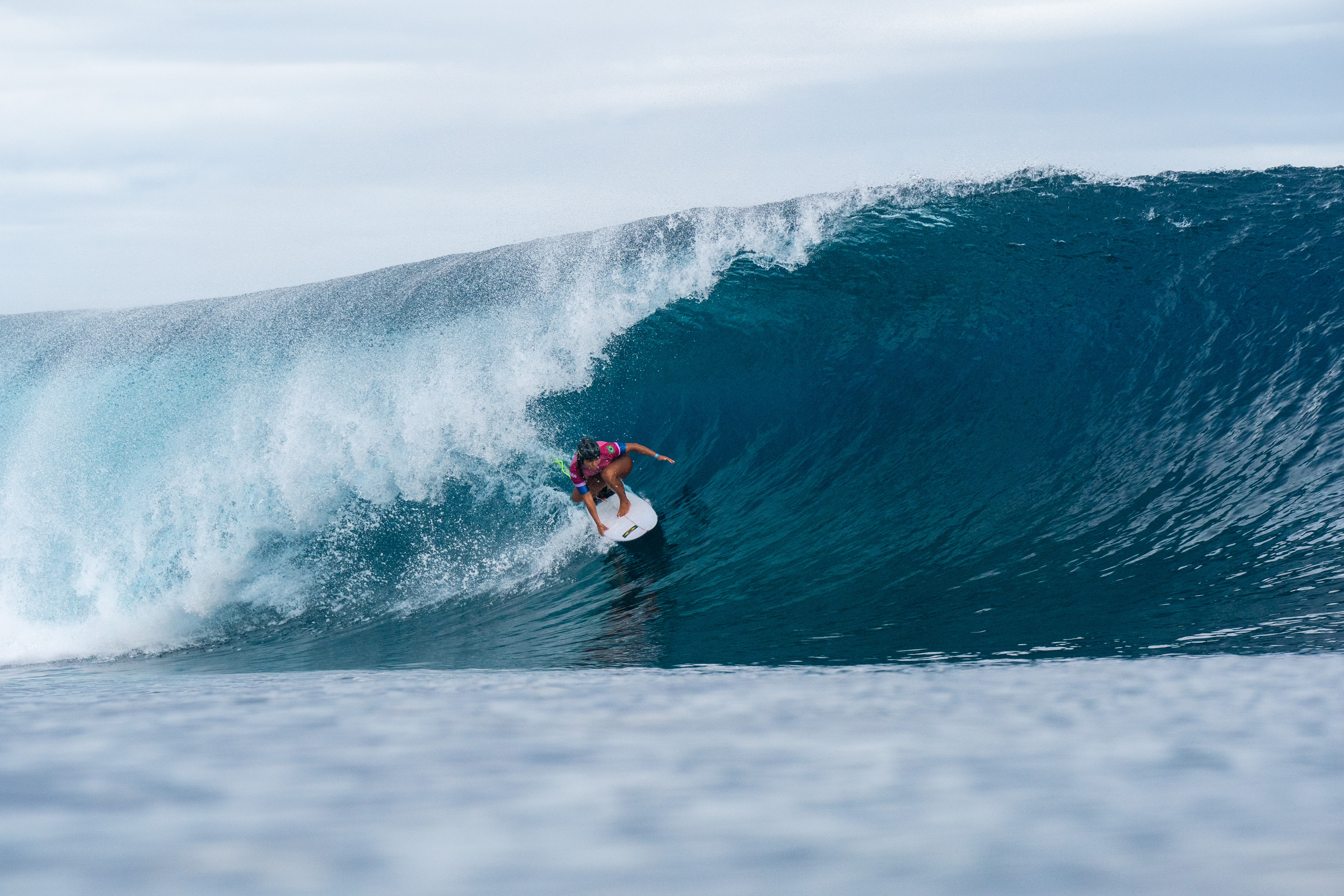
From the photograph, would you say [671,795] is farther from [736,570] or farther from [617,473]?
[617,473]

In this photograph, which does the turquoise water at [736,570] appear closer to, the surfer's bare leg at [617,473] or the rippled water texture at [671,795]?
the rippled water texture at [671,795]

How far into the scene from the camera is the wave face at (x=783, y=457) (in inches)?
237

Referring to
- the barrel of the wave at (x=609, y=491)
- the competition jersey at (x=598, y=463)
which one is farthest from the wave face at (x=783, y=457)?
the competition jersey at (x=598, y=463)

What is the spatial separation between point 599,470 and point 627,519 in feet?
1.95

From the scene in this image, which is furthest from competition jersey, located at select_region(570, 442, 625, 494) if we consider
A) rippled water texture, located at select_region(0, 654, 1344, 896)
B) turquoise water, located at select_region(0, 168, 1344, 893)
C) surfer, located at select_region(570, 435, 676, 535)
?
rippled water texture, located at select_region(0, 654, 1344, 896)

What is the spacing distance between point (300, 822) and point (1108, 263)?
12079 mm

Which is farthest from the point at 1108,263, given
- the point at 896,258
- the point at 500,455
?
the point at 500,455

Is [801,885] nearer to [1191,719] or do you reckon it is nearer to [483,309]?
[1191,719]

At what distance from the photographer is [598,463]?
7.73 metres

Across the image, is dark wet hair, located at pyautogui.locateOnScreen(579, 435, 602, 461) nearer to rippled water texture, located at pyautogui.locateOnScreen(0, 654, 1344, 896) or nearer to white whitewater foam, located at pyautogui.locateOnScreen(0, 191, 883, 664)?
white whitewater foam, located at pyautogui.locateOnScreen(0, 191, 883, 664)

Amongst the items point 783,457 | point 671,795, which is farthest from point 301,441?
point 671,795

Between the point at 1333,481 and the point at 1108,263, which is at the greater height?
the point at 1108,263

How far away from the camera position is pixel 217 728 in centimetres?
125

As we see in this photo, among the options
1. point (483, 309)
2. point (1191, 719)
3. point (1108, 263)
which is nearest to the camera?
point (1191, 719)
